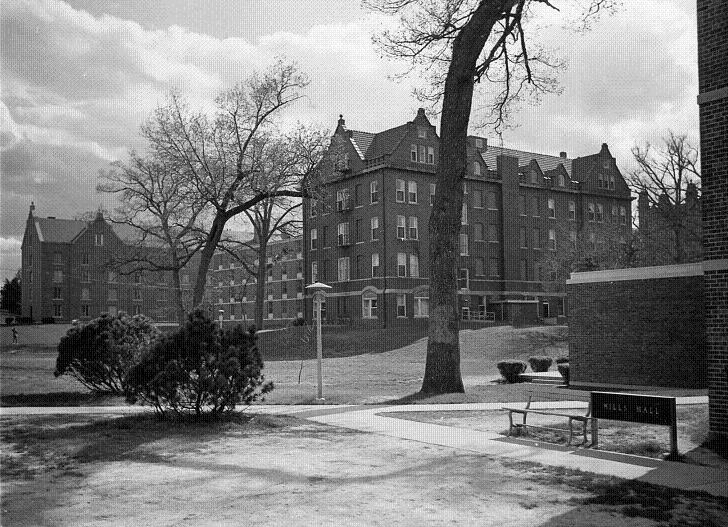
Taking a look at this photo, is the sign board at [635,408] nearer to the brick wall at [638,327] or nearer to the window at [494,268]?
the brick wall at [638,327]

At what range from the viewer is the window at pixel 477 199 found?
62.2 metres

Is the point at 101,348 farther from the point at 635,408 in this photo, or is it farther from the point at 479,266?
the point at 479,266

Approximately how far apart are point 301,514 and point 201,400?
7.32m

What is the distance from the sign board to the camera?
1070 centimetres

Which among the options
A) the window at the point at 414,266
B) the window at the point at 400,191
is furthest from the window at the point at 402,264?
the window at the point at 400,191

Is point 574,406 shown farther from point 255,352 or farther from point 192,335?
point 192,335

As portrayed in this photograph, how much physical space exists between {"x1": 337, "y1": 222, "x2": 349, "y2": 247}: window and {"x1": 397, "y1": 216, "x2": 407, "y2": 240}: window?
4.93 meters

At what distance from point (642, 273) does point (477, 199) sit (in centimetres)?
3864

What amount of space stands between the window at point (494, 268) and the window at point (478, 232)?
2.21m

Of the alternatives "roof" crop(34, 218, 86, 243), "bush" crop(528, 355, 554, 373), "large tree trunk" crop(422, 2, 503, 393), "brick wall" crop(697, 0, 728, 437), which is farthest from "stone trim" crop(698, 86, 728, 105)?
"roof" crop(34, 218, 86, 243)

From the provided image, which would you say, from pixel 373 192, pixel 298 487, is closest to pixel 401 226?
pixel 373 192

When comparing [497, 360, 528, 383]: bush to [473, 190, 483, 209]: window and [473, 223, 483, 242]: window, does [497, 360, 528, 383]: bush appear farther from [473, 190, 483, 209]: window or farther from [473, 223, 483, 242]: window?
[473, 190, 483, 209]: window

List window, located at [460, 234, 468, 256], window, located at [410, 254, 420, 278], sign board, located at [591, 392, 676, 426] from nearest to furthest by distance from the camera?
1. sign board, located at [591, 392, 676, 426]
2. window, located at [410, 254, 420, 278]
3. window, located at [460, 234, 468, 256]

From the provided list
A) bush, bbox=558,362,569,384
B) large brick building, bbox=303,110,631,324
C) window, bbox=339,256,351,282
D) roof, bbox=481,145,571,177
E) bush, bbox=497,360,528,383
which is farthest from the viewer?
roof, bbox=481,145,571,177
